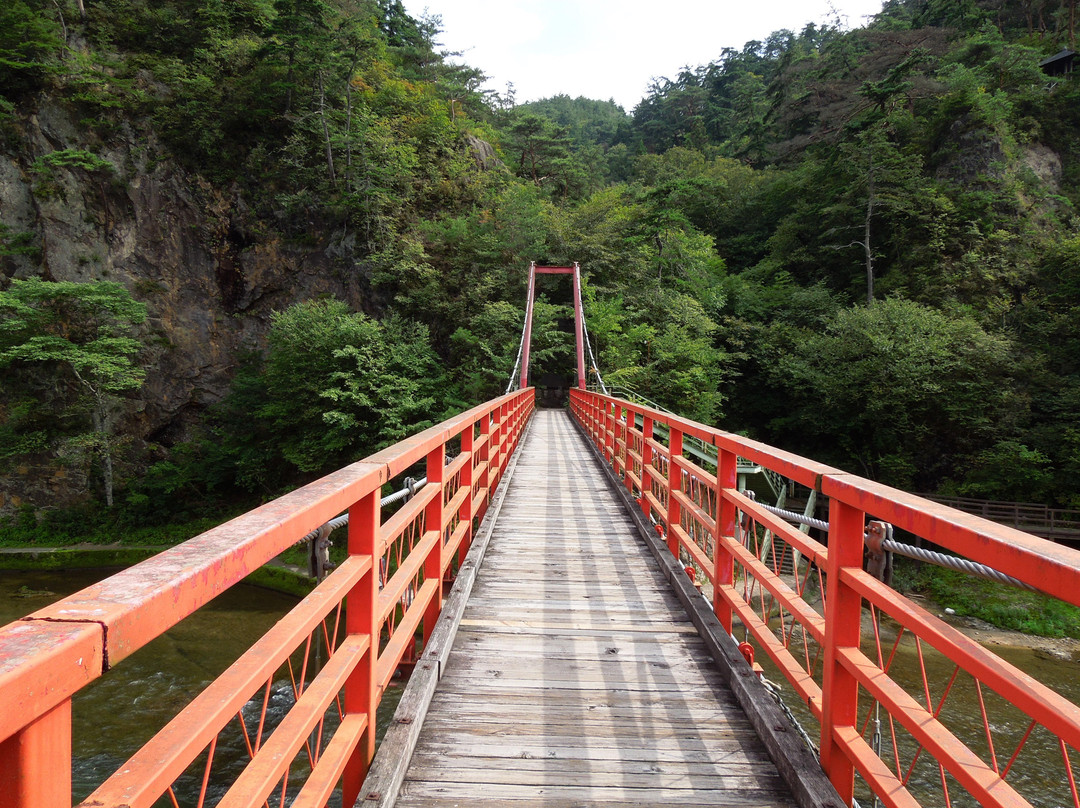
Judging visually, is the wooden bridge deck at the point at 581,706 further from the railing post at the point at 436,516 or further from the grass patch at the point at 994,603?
the grass patch at the point at 994,603

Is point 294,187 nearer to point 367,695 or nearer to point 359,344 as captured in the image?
point 359,344

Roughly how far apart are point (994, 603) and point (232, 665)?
16726 millimetres

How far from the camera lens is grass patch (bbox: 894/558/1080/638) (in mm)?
12023

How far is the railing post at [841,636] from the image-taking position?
1711 mm

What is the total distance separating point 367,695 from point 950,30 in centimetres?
3816

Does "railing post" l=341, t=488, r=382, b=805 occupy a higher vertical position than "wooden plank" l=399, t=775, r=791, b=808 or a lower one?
higher

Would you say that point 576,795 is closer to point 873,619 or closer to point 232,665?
point 873,619

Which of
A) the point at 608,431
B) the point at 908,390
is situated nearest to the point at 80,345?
the point at 608,431

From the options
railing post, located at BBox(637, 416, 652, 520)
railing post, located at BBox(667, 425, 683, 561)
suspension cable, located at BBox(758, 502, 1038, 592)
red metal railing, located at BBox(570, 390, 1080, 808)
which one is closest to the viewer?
red metal railing, located at BBox(570, 390, 1080, 808)

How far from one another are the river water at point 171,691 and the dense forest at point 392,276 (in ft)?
17.1

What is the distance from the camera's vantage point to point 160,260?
20.1 m

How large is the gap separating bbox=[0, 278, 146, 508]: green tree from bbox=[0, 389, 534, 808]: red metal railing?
19.3m

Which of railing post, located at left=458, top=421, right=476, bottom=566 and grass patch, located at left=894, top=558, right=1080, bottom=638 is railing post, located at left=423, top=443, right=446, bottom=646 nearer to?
railing post, located at left=458, top=421, right=476, bottom=566

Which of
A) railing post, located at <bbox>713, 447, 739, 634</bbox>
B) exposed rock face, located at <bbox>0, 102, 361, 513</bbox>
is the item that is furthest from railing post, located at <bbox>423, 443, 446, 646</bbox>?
exposed rock face, located at <bbox>0, 102, 361, 513</bbox>
